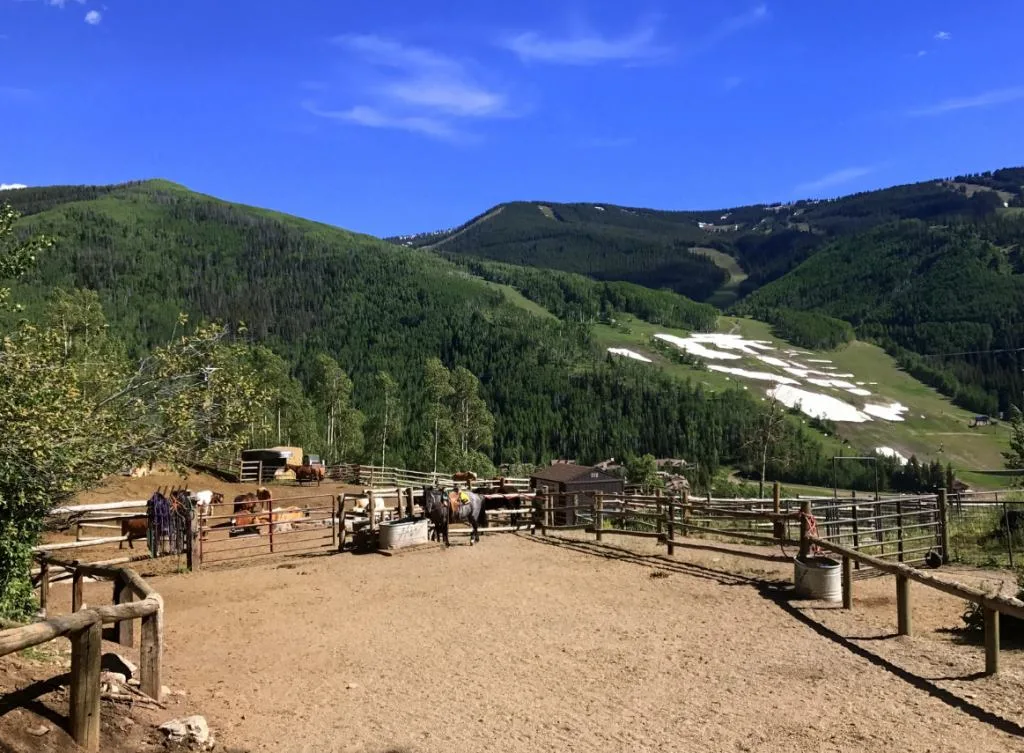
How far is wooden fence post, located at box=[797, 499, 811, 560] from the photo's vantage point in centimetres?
1085

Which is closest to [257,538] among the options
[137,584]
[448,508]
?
[448,508]

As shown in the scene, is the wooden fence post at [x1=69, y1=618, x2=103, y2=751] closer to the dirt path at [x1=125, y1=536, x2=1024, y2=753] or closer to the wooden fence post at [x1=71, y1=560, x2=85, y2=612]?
the dirt path at [x1=125, y1=536, x2=1024, y2=753]

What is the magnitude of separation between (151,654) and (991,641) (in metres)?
7.45

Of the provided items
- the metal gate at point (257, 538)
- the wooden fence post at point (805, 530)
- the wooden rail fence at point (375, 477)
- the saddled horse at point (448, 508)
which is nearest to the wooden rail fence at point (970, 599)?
the wooden fence post at point (805, 530)

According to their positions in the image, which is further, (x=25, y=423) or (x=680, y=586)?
(x=680, y=586)

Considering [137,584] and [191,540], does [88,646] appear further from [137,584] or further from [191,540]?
[191,540]

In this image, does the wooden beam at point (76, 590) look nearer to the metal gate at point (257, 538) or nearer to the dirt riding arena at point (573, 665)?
the dirt riding arena at point (573, 665)

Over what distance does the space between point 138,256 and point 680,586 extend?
620 feet

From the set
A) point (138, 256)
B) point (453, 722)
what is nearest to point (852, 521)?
point (453, 722)

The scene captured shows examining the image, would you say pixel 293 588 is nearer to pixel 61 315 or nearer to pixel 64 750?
pixel 64 750

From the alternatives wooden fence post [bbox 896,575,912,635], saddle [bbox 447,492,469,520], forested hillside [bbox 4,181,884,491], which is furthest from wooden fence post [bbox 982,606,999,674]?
forested hillside [bbox 4,181,884,491]

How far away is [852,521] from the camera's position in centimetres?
1307

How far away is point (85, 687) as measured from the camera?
13.8 ft

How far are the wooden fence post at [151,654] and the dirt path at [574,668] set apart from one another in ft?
1.93
